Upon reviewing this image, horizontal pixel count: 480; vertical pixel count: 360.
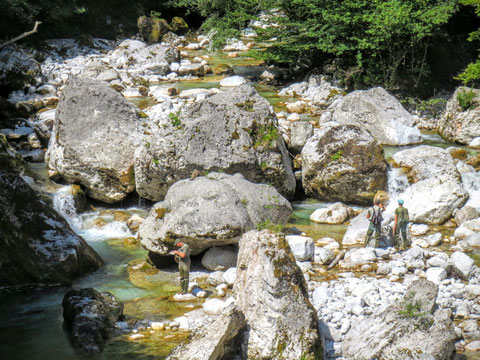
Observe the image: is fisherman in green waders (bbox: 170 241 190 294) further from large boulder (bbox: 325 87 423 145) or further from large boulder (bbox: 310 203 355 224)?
large boulder (bbox: 325 87 423 145)

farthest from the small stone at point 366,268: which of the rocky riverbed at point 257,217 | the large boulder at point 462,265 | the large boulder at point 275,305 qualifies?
the large boulder at point 275,305

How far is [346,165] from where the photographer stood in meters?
17.5

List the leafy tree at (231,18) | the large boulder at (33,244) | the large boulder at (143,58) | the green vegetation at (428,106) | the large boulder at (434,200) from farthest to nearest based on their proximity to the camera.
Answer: the large boulder at (143,58), the leafy tree at (231,18), the green vegetation at (428,106), the large boulder at (434,200), the large boulder at (33,244)

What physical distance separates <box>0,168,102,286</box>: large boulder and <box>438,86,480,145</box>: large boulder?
13.6 m

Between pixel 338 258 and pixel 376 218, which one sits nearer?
pixel 338 258

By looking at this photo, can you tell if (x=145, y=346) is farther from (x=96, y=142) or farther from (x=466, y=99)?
(x=466, y=99)

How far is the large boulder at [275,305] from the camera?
30.3 ft

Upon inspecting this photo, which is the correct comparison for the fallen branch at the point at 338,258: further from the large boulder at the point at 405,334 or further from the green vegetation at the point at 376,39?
the green vegetation at the point at 376,39

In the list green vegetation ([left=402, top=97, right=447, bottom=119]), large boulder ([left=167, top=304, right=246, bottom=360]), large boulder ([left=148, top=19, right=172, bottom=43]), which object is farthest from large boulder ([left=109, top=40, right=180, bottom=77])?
large boulder ([left=167, top=304, right=246, bottom=360])

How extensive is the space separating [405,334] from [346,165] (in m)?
8.48

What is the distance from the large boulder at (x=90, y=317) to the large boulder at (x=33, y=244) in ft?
6.41

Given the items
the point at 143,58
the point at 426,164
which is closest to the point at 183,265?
the point at 426,164

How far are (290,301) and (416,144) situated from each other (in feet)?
43.1

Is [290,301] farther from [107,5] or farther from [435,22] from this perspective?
[107,5]
